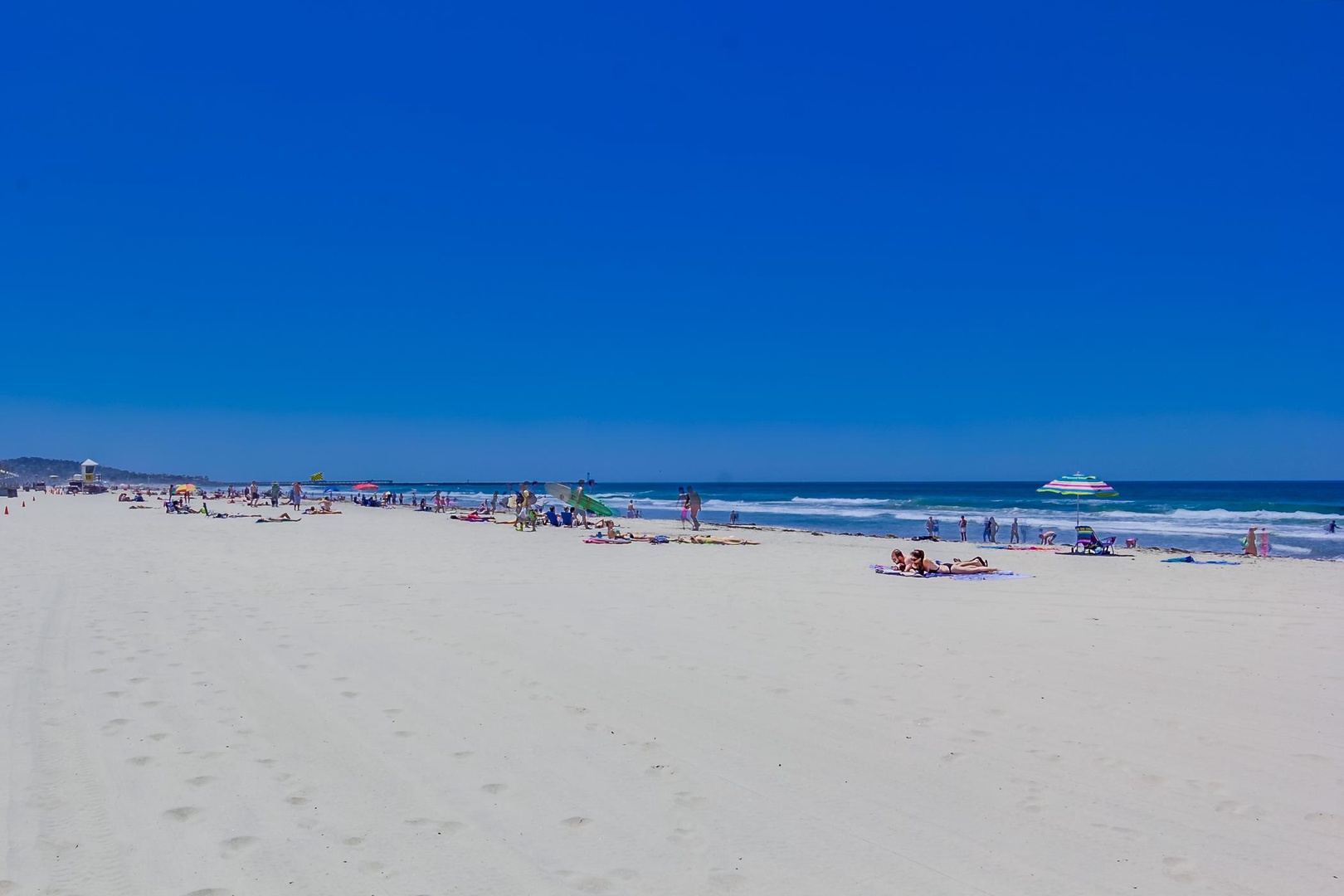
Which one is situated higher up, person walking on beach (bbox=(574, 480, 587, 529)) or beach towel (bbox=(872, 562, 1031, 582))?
person walking on beach (bbox=(574, 480, 587, 529))

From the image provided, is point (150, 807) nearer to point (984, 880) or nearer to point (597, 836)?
point (597, 836)

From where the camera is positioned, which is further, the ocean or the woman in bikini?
the ocean

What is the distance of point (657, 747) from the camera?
14.0 ft

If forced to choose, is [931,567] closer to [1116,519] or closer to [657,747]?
[657,747]

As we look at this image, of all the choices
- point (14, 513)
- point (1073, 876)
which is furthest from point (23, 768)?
point (14, 513)

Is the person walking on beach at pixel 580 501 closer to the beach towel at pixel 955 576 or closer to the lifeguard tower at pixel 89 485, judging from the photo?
the beach towel at pixel 955 576

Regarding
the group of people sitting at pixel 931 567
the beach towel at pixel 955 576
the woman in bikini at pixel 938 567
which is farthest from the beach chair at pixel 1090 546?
the woman in bikini at pixel 938 567

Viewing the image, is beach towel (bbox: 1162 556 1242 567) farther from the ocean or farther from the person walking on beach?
the person walking on beach

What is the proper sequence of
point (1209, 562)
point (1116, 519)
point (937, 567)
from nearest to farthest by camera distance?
point (937, 567)
point (1209, 562)
point (1116, 519)

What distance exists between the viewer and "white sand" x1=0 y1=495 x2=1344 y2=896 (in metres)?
2.99

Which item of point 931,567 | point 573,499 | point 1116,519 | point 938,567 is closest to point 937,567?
point 938,567

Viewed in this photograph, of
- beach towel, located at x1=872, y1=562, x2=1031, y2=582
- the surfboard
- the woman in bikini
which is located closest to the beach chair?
beach towel, located at x1=872, y1=562, x2=1031, y2=582

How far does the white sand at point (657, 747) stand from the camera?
2.99m

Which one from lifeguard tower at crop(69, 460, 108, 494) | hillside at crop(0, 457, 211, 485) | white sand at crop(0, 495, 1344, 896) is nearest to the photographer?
white sand at crop(0, 495, 1344, 896)
